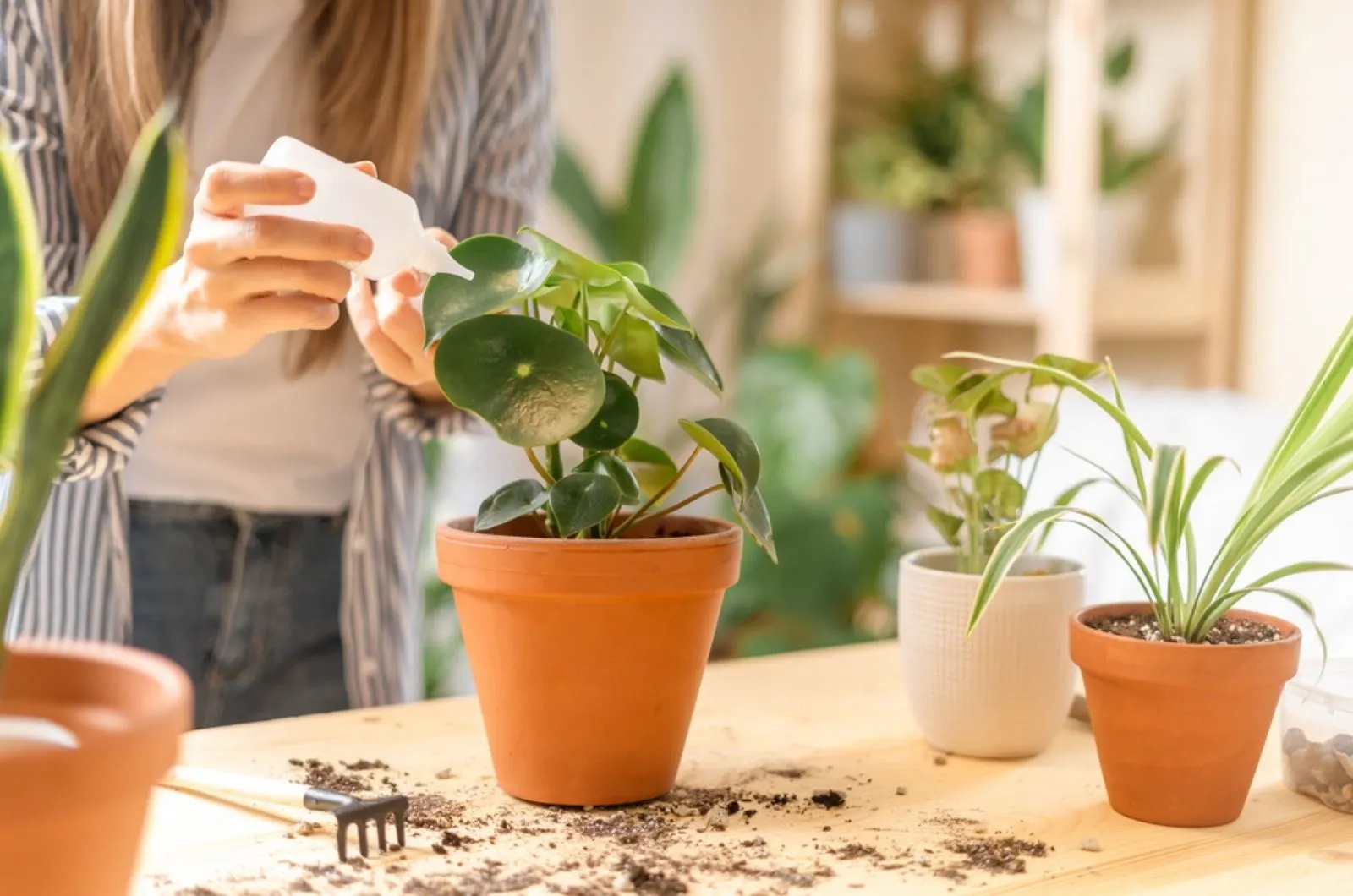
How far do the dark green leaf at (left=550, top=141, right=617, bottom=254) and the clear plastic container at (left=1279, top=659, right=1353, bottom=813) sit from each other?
1.86 meters

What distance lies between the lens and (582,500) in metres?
0.79

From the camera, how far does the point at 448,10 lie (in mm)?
1302

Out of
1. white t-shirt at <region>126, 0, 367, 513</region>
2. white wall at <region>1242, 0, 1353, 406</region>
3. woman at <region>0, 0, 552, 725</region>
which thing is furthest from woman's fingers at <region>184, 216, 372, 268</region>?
white wall at <region>1242, 0, 1353, 406</region>

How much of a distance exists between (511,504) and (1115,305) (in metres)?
1.52

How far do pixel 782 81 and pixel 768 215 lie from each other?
317mm

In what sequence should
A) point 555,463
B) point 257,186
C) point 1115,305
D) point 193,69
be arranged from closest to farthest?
point 257,186
point 555,463
point 193,69
point 1115,305

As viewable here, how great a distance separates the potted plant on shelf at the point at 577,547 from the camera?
2.49ft

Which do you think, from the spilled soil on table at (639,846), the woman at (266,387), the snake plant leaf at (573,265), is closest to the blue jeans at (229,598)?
the woman at (266,387)

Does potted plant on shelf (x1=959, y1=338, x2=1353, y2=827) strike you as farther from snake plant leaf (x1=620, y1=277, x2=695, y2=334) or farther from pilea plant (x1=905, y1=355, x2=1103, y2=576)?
snake plant leaf (x1=620, y1=277, x2=695, y2=334)

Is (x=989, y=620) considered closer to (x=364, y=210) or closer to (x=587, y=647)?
(x=587, y=647)

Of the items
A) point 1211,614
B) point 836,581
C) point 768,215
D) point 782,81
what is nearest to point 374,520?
point 1211,614

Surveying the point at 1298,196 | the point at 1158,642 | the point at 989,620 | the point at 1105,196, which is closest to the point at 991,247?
the point at 1105,196

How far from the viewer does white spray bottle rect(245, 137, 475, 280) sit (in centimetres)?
80

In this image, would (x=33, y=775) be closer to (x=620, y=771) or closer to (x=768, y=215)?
(x=620, y=771)
